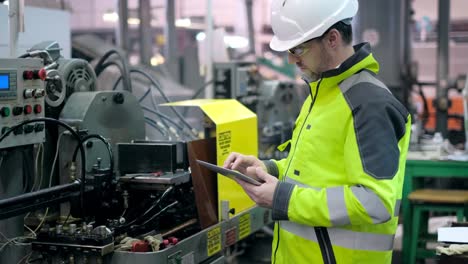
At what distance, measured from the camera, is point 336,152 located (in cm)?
162

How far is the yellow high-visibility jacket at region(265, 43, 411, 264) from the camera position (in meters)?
1.52

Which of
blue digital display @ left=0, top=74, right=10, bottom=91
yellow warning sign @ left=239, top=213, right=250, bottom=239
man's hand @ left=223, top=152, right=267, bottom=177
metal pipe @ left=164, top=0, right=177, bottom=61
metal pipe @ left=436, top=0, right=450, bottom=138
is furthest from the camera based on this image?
metal pipe @ left=164, top=0, right=177, bottom=61

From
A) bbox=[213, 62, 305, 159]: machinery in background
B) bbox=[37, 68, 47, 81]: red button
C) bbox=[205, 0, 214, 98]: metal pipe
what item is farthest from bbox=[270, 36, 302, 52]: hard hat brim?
bbox=[205, 0, 214, 98]: metal pipe

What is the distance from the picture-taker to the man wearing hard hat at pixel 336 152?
153cm

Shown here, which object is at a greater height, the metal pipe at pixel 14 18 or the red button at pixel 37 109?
the metal pipe at pixel 14 18

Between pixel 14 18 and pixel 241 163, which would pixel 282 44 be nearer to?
pixel 241 163

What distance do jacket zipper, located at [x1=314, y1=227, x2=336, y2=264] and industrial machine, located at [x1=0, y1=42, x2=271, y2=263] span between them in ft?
1.83

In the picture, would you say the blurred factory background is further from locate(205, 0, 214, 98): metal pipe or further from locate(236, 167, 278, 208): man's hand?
locate(205, 0, 214, 98): metal pipe

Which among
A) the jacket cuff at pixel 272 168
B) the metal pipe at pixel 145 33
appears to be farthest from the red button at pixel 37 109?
the metal pipe at pixel 145 33

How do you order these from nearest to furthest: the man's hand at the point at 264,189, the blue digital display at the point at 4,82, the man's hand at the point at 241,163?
the man's hand at the point at 264,189 < the man's hand at the point at 241,163 < the blue digital display at the point at 4,82

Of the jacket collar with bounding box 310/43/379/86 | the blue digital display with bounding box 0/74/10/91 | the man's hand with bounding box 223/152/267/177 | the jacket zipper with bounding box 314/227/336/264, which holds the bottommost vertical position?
the jacket zipper with bounding box 314/227/336/264

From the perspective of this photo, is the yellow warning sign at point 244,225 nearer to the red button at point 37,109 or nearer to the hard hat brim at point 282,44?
the red button at point 37,109

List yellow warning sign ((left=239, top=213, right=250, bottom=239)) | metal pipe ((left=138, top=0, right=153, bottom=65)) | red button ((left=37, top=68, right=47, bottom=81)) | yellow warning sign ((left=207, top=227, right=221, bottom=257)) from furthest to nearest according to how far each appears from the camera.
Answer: metal pipe ((left=138, top=0, right=153, bottom=65))
yellow warning sign ((left=239, top=213, right=250, bottom=239))
yellow warning sign ((left=207, top=227, right=221, bottom=257))
red button ((left=37, top=68, right=47, bottom=81))

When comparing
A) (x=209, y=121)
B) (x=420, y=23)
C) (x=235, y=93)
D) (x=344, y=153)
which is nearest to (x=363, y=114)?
(x=344, y=153)
